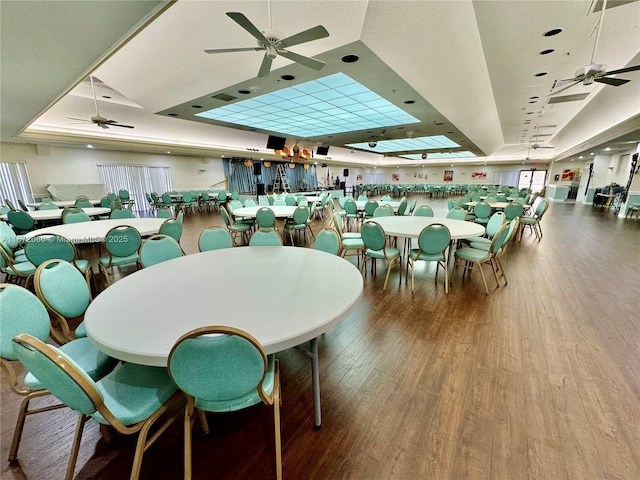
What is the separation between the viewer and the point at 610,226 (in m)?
7.32

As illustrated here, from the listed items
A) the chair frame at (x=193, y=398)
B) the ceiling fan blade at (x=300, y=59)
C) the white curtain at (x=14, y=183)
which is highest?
the ceiling fan blade at (x=300, y=59)

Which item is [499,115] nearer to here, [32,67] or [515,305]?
[515,305]

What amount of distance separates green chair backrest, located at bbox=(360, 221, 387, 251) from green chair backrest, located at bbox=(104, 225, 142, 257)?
282 cm

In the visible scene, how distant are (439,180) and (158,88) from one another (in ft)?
81.7

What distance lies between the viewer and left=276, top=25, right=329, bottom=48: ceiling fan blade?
209cm

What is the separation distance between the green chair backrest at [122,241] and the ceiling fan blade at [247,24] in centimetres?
252

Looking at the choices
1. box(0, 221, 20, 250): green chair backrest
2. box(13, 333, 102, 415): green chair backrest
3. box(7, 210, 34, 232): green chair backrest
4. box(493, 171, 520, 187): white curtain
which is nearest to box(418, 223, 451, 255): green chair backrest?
box(13, 333, 102, 415): green chair backrest

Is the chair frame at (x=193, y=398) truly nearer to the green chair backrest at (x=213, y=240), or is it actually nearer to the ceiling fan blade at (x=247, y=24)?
the green chair backrest at (x=213, y=240)

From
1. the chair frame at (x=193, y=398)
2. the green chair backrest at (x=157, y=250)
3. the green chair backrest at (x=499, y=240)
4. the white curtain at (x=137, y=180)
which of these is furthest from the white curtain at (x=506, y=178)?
the chair frame at (x=193, y=398)

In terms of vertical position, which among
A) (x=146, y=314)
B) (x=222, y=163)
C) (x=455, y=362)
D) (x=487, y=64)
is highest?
(x=487, y=64)

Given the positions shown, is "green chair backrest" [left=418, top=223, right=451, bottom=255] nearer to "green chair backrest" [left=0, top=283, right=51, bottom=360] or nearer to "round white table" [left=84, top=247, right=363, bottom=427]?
"round white table" [left=84, top=247, right=363, bottom=427]

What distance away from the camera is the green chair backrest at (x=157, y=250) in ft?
7.61

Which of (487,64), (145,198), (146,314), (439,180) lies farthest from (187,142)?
(439,180)

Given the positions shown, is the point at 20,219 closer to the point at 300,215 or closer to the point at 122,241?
the point at 122,241
